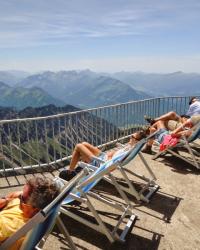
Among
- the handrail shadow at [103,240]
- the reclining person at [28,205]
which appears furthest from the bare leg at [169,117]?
the reclining person at [28,205]

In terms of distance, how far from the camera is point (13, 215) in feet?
8.70

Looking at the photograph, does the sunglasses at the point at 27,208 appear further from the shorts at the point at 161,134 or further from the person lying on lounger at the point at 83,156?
the shorts at the point at 161,134

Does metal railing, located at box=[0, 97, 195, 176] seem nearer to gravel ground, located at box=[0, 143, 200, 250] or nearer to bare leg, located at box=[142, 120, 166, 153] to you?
gravel ground, located at box=[0, 143, 200, 250]

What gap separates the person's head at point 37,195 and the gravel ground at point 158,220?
1305 mm

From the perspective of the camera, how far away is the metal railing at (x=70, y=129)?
661 cm

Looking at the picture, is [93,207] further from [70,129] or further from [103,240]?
[70,129]

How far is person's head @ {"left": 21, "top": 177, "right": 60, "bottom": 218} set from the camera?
2.60 meters

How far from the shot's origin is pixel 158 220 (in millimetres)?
4410

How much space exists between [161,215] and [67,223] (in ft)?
4.51

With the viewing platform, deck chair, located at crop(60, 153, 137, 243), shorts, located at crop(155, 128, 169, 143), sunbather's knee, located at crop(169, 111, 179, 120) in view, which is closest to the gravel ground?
the viewing platform

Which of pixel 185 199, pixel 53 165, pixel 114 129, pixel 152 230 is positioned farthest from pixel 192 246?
pixel 114 129

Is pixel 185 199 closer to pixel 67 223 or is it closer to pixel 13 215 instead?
pixel 67 223

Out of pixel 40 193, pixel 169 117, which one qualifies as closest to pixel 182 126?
pixel 169 117

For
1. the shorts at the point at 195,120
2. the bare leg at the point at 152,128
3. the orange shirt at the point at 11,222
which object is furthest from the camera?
the bare leg at the point at 152,128
